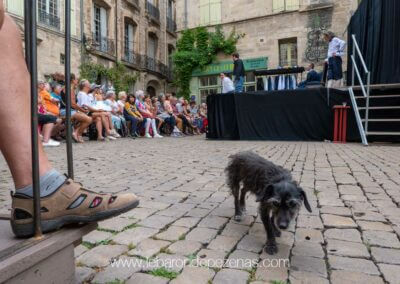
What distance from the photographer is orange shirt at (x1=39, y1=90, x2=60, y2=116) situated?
941cm

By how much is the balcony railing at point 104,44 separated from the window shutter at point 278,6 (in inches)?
409

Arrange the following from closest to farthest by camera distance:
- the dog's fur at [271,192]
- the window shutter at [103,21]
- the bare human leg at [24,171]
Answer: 1. the bare human leg at [24,171]
2. the dog's fur at [271,192]
3. the window shutter at [103,21]

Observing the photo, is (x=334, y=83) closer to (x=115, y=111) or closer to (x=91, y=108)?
(x=115, y=111)

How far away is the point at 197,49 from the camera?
2553cm

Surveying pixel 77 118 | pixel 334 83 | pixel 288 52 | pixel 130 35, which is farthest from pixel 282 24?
pixel 77 118

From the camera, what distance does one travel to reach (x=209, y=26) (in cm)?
2509

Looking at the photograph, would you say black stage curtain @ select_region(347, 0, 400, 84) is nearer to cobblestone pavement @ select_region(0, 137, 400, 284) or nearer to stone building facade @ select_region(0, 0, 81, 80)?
cobblestone pavement @ select_region(0, 137, 400, 284)

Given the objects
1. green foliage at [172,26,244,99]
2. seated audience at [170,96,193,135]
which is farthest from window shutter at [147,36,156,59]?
seated audience at [170,96,193,135]

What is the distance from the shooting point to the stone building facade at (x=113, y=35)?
57.1ft

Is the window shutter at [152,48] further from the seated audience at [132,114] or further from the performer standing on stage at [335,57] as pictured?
the performer standing on stage at [335,57]

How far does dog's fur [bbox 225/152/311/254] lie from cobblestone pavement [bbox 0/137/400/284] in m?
0.18

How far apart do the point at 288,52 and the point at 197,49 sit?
626 cm

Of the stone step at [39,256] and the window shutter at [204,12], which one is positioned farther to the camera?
the window shutter at [204,12]

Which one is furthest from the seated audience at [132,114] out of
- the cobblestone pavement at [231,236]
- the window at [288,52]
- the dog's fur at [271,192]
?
the window at [288,52]
